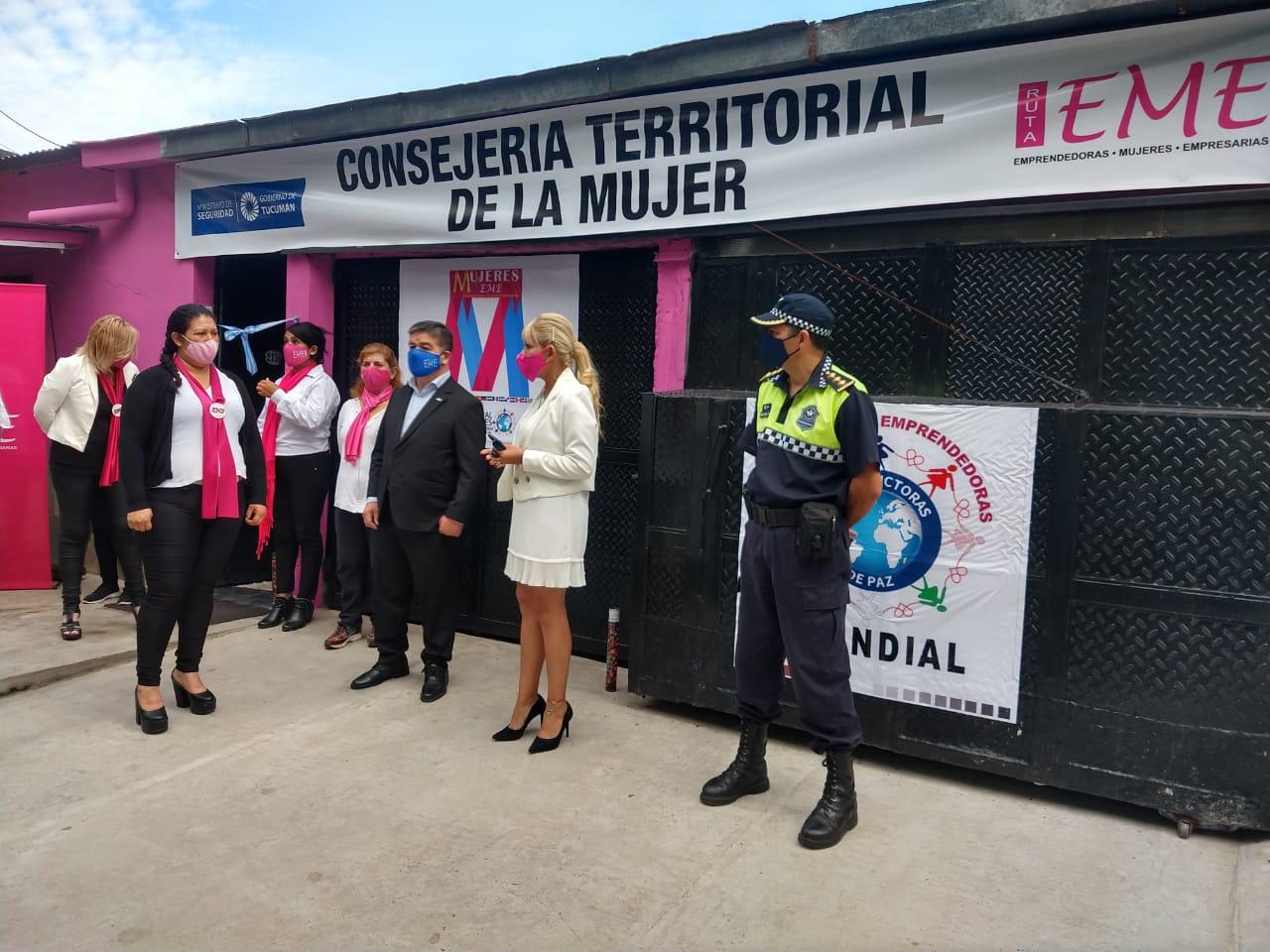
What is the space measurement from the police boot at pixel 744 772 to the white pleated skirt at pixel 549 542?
943mm

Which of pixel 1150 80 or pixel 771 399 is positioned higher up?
pixel 1150 80

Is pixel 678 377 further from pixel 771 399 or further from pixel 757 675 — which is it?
pixel 757 675

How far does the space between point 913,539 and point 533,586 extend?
1626 millimetres

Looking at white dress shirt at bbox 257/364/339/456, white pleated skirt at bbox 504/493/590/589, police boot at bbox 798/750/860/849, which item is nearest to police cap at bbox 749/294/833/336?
white pleated skirt at bbox 504/493/590/589

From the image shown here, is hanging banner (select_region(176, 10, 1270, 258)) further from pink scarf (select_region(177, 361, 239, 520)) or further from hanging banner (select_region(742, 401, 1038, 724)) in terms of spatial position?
pink scarf (select_region(177, 361, 239, 520))

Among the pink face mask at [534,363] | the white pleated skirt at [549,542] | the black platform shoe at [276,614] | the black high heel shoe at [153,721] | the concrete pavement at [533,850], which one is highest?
the pink face mask at [534,363]

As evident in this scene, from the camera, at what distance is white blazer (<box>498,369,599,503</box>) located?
4211 mm

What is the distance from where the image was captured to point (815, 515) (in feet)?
11.4

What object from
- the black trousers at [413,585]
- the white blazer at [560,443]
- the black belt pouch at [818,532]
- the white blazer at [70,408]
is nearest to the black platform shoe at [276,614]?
the black trousers at [413,585]

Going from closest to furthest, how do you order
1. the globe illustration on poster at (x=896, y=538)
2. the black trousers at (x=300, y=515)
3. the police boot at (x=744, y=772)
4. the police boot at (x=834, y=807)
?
1. the police boot at (x=834, y=807)
2. the police boot at (x=744, y=772)
3. the globe illustration on poster at (x=896, y=538)
4. the black trousers at (x=300, y=515)

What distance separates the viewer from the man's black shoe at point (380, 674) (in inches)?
203

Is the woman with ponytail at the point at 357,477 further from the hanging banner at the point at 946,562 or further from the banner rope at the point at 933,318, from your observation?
the hanging banner at the point at 946,562

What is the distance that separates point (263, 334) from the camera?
8109mm

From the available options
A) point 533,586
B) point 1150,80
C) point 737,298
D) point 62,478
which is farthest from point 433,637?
point 1150,80
